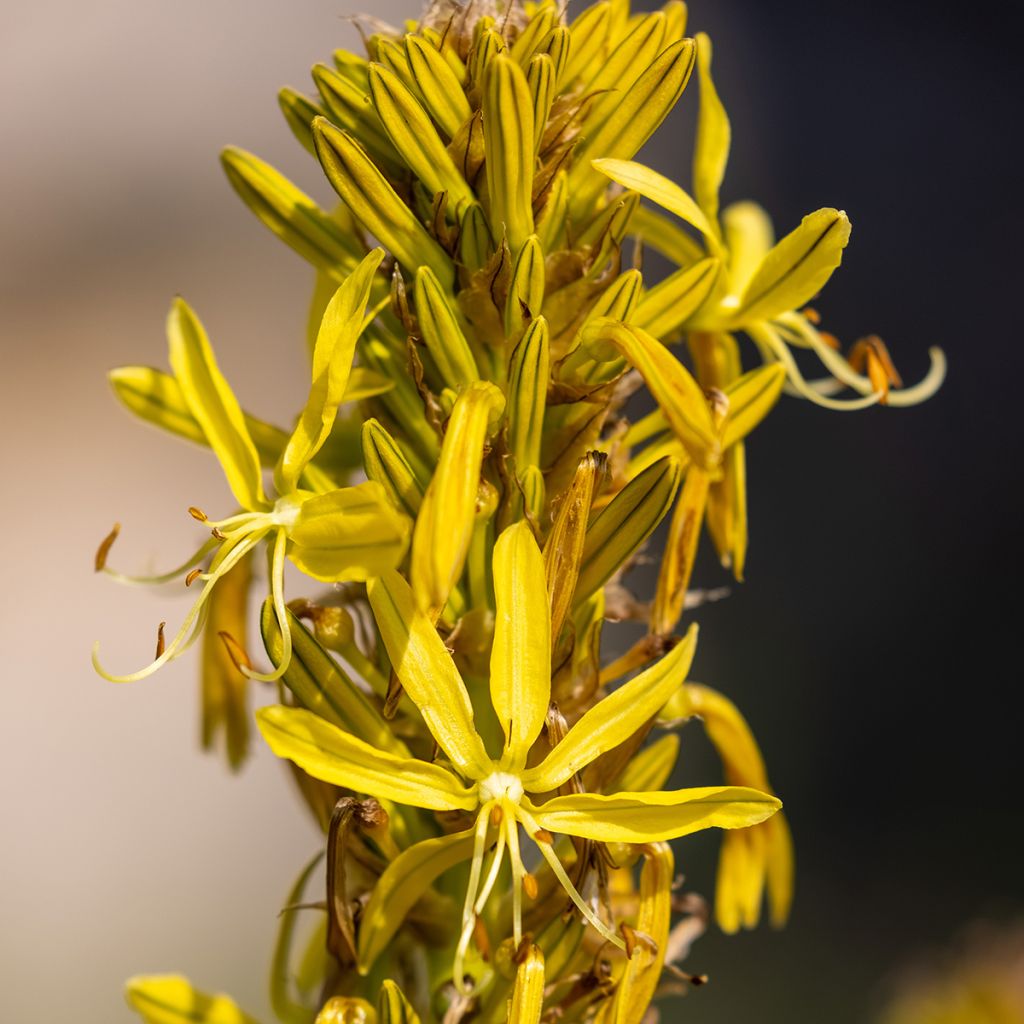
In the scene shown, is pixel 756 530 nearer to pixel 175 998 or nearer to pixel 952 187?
pixel 952 187

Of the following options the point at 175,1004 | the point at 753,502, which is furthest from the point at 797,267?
the point at 753,502

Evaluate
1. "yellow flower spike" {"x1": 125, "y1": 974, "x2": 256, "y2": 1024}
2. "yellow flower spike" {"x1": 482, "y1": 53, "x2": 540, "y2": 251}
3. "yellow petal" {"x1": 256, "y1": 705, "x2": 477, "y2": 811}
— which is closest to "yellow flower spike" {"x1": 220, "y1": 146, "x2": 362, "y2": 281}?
"yellow flower spike" {"x1": 482, "y1": 53, "x2": 540, "y2": 251}

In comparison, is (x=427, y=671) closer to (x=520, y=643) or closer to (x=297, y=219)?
(x=520, y=643)

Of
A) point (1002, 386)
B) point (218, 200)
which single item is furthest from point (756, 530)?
point (218, 200)

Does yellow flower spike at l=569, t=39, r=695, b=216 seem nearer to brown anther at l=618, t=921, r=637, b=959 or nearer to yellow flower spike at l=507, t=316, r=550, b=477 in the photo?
yellow flower spike at l=507, t=316, r=550, b=477

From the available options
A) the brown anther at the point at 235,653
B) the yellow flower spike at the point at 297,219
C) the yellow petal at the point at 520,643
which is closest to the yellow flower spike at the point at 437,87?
the yellow flower spike at the point at 297,219
